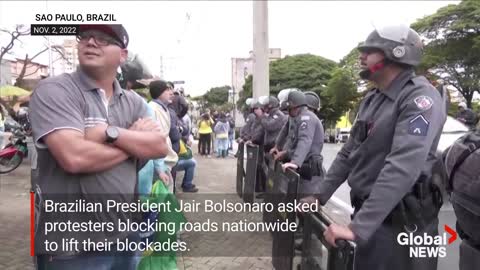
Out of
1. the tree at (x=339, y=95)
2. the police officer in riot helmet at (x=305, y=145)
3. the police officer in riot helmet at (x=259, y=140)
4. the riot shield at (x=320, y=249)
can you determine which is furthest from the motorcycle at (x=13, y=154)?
the tree at (x=339, y=95)

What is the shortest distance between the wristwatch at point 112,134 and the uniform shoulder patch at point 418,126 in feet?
4.52

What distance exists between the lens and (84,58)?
2.02 m

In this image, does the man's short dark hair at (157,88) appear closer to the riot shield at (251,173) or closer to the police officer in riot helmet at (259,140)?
the riot shield at (251,173)

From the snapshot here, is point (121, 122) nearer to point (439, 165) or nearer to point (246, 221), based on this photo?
point (439, 165)

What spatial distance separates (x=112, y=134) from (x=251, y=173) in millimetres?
4869

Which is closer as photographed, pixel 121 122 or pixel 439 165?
pixel 121 122

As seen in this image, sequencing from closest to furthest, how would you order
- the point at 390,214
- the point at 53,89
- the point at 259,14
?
1. the point at 53,89
2. the point at 390,214
3. the point at 259,14

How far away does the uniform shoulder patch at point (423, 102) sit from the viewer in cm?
214

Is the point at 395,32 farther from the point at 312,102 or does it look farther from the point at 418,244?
the point at 312,102

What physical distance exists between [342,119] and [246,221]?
35.0m

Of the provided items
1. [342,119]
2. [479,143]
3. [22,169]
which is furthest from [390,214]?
[342,119]

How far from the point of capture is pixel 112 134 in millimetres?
1920

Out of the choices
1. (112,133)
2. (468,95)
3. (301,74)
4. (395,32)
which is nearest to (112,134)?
(112,133)
